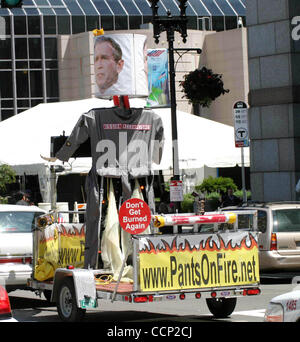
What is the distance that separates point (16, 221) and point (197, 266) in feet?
16.4

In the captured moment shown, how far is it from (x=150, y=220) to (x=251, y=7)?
51.6 feet

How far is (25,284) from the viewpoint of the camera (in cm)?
1422

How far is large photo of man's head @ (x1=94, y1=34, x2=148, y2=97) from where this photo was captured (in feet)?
39.3

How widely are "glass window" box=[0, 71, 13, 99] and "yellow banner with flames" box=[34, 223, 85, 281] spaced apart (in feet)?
163

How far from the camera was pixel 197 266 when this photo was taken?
1092cm

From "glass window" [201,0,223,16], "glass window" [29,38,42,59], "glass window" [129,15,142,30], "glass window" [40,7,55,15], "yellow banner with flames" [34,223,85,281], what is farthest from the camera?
"glass window" [201,0,223,16]

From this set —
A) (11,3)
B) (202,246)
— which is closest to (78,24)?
(11,3)

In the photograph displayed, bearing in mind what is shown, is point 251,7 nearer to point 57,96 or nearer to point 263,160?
point 263,160

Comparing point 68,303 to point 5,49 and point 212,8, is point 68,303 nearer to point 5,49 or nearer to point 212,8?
point 5,49

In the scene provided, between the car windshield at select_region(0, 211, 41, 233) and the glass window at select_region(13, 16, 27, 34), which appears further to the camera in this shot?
the glass window at select_region(13, 16, 27, 34)

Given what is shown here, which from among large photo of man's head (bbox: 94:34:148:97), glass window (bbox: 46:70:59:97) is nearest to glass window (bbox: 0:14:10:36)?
glass window (bbox: 46:70:59:97)

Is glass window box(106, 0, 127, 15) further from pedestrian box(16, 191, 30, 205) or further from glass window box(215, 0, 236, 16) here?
pedestrian box(16, 191, 30, 205)

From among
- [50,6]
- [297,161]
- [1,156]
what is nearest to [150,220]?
[297,161]

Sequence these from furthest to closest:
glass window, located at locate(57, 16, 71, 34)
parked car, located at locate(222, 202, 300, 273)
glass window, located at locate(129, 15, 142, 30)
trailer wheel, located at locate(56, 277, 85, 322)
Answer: glass window, located at locate(57, 16, 71, 34) → glass window, located at locate(129, 15, 142, 30) → parked car, located at locate(222, 202, 300, 273) → trailer wheel, located at locate(56, 277, 85, 322)
